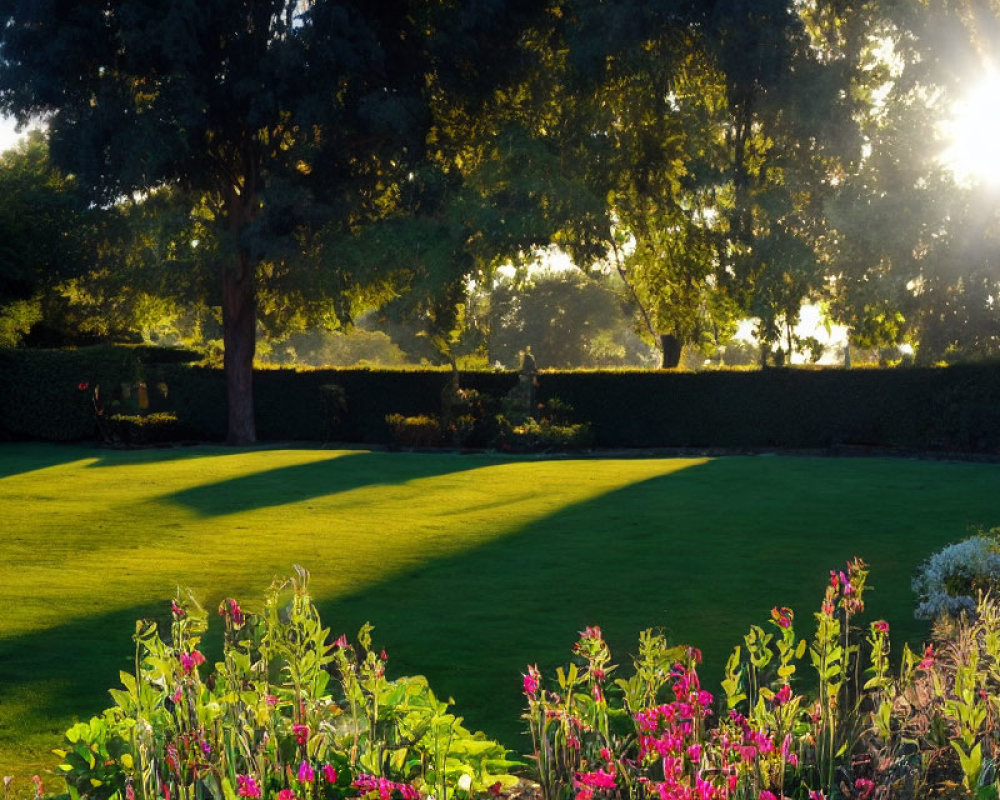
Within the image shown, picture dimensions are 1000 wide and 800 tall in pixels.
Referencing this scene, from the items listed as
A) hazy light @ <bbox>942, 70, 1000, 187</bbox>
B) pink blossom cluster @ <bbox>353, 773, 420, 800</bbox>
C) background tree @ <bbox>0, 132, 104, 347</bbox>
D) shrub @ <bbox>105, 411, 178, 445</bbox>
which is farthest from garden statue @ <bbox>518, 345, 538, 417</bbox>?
pink blossom cluster @ <bbox>353, 773, 420, 800</bbox>

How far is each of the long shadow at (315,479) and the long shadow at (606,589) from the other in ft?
15.4

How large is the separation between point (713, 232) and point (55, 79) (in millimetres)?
17553

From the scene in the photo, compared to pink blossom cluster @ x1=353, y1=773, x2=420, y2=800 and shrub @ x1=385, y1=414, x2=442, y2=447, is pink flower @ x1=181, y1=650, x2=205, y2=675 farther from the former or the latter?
shrub @ x1=385, y1=414, x2=442, y2=447

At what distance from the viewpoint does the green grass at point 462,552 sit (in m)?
8.30

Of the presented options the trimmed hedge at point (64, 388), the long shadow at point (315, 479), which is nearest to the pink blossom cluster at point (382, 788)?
the long shadow at point (315, 479)

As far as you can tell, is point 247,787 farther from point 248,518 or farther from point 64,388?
point 64,388

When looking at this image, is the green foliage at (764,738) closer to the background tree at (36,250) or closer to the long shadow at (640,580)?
the long shadow at (640,580)

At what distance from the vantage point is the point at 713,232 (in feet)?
100

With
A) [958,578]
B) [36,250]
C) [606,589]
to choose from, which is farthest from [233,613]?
[36,250]

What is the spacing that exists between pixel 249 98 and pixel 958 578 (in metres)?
23.8

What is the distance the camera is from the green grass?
27.2 ft

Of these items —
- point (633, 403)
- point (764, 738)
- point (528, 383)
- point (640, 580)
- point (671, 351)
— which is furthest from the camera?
point (671, 351)

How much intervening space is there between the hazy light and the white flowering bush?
92.7ft

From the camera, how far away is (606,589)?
10625 mm
